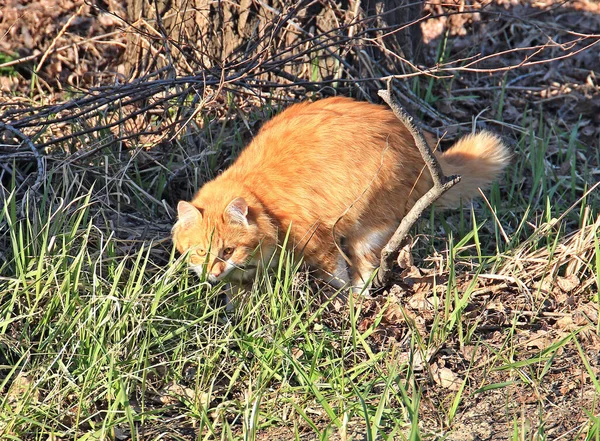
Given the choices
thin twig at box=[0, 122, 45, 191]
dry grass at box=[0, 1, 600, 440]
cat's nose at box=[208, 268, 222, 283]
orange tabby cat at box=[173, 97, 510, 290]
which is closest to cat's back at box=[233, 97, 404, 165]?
orange tabby cat at box=[173, 97, 510, 290]

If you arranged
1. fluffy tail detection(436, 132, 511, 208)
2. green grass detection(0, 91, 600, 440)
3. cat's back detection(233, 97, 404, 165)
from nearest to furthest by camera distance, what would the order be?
1. green grass detection(0, 91, 600, 440)
2. cat's back detection(233, 97, 404, 165)
3. fluffy tail detection(436, 132, 511, 208)

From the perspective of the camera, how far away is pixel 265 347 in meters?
3.28

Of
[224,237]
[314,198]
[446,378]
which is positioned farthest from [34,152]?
[446,378]

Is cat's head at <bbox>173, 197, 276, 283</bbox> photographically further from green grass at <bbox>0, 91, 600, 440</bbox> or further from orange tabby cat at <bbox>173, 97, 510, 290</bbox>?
green grass at <bbox>0, 91, 600, 440</bbox>

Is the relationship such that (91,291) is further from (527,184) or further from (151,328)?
(527,184)

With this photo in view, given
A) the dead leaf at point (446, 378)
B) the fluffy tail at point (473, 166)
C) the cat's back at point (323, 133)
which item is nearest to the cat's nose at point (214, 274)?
the cat's back at point (323, 133)

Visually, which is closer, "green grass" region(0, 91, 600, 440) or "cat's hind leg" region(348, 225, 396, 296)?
"green grass" region(0, 91, 600, 440)

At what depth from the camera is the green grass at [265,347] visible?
2.95 m

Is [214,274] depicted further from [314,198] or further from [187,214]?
[314,198]

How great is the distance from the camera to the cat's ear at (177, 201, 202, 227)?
145 inches

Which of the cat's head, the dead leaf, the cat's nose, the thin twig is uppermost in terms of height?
the thin twig

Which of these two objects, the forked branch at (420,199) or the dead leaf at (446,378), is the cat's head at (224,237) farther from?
the dead leaf at (446,378)

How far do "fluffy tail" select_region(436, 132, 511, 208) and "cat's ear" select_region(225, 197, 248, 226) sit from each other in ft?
4.07

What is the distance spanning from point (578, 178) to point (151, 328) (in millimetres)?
2987
